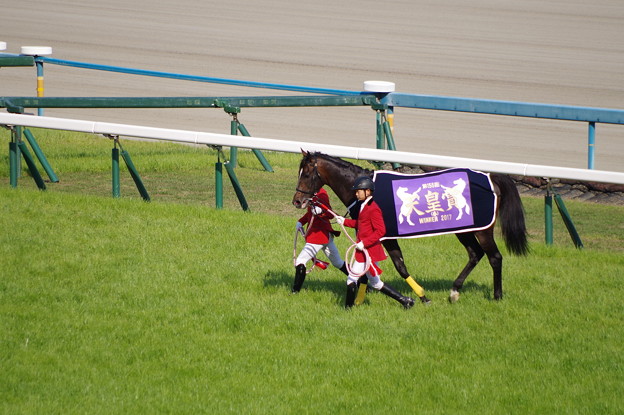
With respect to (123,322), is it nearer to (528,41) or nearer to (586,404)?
(586,404)

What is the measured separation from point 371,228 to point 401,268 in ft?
1.74

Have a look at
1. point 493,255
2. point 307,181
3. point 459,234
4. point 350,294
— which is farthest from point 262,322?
point 493,255

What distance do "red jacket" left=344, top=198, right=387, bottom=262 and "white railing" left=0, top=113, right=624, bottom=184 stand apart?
265 centimetres

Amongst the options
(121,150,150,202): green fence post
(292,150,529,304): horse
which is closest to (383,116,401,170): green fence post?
(121,150,150,202): green fence post

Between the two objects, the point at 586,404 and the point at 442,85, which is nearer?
the point at 586,404

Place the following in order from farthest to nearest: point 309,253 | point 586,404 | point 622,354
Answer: point 309,253 → point 622,354 → point 586,404

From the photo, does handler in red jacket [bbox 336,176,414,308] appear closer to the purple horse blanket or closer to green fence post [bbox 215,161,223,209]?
the purple horse blanket

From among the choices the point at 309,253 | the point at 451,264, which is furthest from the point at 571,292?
the point at 309,253

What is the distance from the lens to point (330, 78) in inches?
894

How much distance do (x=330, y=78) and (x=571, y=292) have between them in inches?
532

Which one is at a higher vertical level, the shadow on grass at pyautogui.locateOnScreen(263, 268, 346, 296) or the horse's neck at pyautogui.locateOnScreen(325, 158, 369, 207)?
the horse's neck at pyautogui.locateOnScreen(325, 158, 369, 207)

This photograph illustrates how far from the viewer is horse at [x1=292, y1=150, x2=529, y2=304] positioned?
30.7 feet

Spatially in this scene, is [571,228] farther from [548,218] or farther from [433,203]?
[433,203]

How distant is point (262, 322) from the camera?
346 inches
